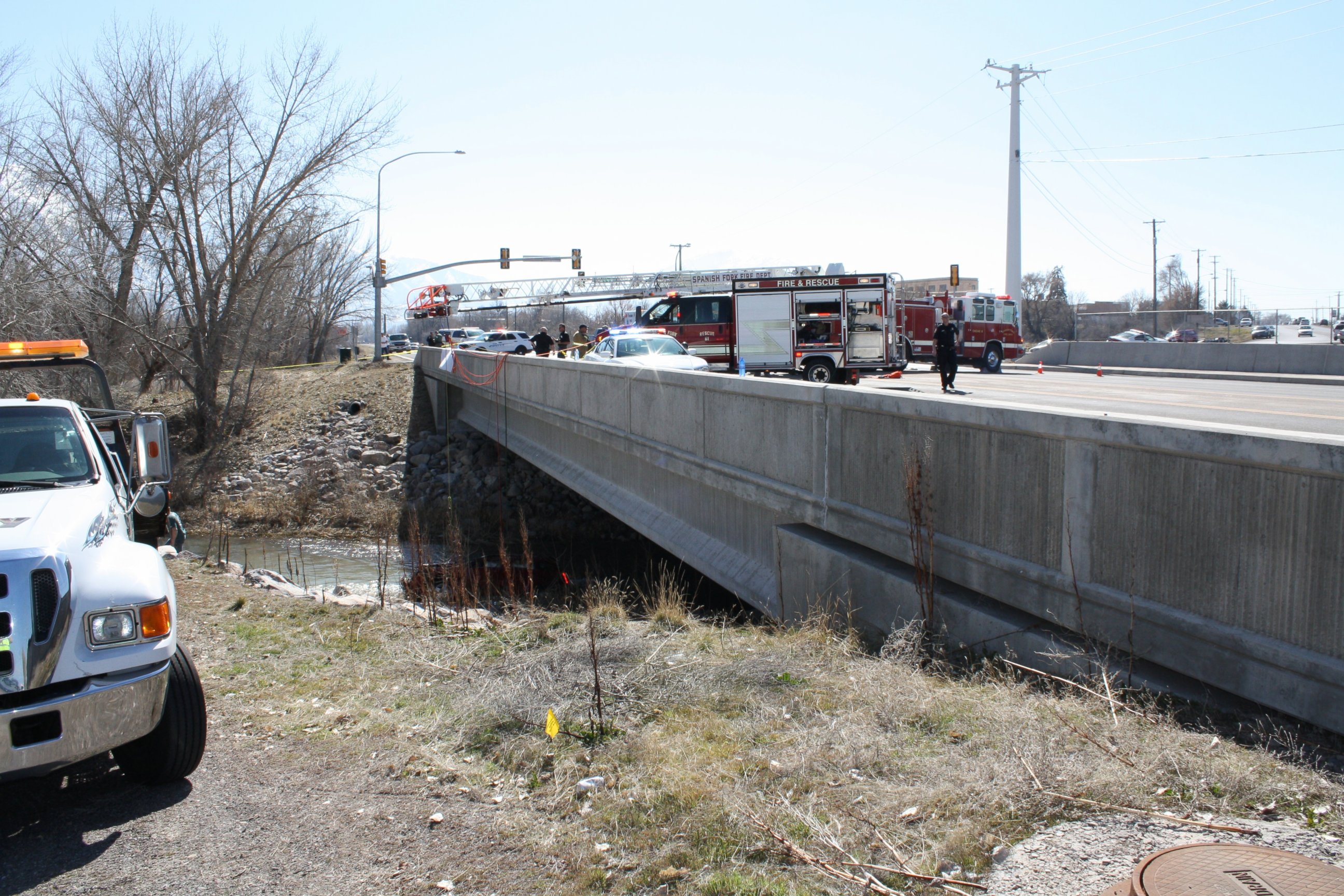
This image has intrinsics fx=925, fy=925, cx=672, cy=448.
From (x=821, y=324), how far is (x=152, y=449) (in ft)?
67.4

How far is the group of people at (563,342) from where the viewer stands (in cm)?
2891

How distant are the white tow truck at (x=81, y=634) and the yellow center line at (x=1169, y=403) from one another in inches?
575

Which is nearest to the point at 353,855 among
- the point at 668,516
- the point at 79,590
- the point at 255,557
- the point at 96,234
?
the point at 79,590

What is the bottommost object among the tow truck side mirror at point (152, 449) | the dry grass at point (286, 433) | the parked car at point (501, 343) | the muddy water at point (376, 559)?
the muddy water at point (376, 559)

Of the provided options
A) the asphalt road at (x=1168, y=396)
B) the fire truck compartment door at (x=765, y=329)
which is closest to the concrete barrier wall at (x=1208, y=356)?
the asphalt road at (x=1168, y=396)

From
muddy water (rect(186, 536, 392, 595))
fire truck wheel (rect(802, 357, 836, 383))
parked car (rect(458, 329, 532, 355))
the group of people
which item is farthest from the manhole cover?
parked car (rect(458, 329, 532, 355))

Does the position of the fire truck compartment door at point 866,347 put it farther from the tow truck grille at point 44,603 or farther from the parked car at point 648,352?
the tow truck grille at point 44,603

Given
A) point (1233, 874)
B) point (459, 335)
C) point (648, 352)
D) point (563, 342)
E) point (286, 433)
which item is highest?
point (459, 335)

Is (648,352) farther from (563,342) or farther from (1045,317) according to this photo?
(1045,317)

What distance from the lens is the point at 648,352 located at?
827 inches

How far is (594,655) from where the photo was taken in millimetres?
5508

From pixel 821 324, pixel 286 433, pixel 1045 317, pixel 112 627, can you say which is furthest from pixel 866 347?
pixel 1045 317

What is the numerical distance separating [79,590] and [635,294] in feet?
162

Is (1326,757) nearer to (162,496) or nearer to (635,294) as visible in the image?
(162,496)
